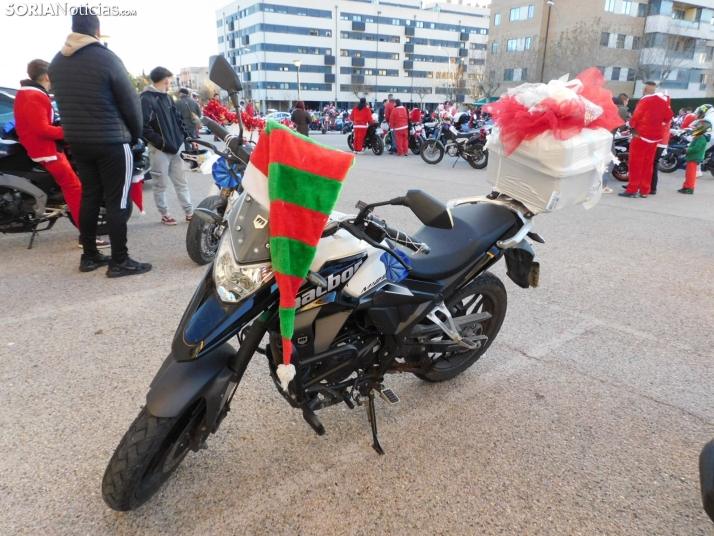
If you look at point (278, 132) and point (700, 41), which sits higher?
point (700, 41)

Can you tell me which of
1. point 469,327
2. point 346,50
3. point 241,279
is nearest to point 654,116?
point 469,327

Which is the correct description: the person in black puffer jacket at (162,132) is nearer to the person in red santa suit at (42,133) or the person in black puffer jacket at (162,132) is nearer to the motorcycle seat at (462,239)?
the person in red santa suit at (42,133)

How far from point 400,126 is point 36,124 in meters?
12.2

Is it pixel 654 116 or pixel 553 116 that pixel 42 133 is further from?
pixel 654 116

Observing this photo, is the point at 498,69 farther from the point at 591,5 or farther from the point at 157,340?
the point at 157,340

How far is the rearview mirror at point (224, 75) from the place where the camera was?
2053mm

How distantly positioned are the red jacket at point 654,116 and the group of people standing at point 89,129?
7457 millimetres

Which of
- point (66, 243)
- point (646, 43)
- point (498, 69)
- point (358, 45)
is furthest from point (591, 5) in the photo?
point (66, 243)

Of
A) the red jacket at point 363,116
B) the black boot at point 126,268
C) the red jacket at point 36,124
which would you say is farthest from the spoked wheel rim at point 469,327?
the red jacket at point 363,116

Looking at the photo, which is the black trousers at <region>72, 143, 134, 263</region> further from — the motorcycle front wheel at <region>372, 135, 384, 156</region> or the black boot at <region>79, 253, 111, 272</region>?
the motorcycle front wheel at <region>372, 135, 384, 156</region>

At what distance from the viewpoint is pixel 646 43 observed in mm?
45844

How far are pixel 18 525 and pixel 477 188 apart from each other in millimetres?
8676

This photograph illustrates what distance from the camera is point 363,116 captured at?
1537 centimetres

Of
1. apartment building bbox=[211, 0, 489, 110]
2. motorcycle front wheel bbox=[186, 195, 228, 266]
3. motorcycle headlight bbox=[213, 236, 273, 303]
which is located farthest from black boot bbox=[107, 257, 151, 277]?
apartment building bbox=[211, 0, 489, 110]
